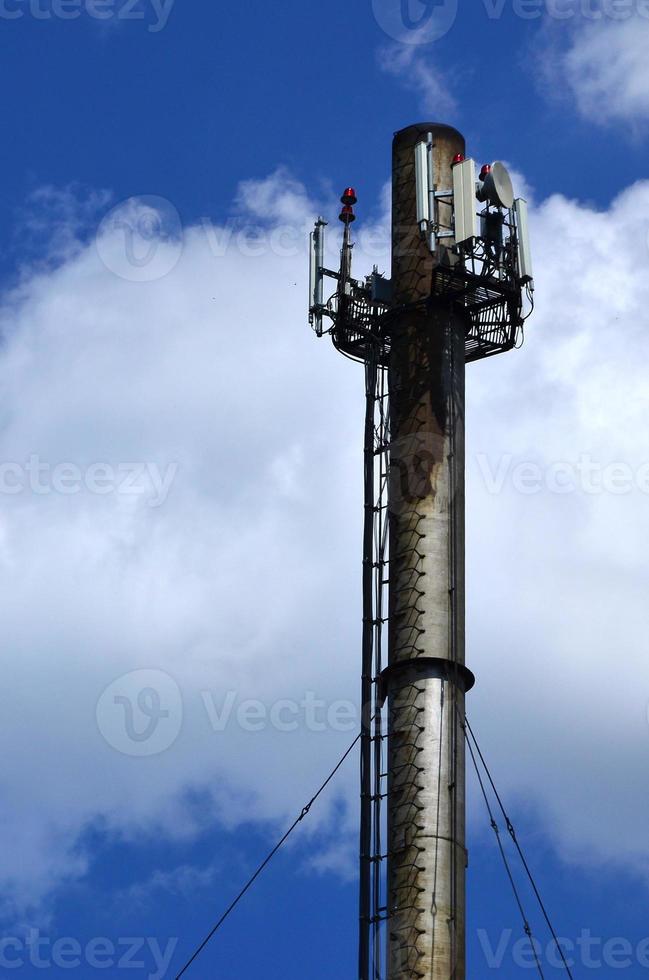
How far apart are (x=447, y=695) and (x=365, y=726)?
7.79 feet

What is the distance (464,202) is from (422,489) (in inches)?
310

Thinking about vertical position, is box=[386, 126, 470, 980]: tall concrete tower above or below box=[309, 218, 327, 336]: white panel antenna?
below

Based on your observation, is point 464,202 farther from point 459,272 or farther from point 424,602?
point 424,602

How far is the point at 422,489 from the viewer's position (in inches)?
2137

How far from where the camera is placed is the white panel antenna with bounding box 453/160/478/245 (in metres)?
55.3

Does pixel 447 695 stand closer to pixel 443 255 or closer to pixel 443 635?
pixel 443 635

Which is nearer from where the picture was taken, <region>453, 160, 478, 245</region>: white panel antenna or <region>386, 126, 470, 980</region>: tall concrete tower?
<region>386, 126, 470, 980</region>: tall concrete tower

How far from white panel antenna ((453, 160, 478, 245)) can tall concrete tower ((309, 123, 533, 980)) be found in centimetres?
4

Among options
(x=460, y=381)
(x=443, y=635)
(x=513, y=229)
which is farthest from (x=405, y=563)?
(x=513, y=229)

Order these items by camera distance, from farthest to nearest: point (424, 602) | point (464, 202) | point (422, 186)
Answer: point (422, 186)
point (464, 202)
point (424, 602)

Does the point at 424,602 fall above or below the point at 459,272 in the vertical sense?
below

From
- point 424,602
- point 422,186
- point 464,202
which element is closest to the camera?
point 424,602

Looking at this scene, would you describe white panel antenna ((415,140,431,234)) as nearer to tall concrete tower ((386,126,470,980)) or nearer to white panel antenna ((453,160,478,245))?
white panel antenna ((453,160,478,245))

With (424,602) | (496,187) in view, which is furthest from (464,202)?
(424,602)
